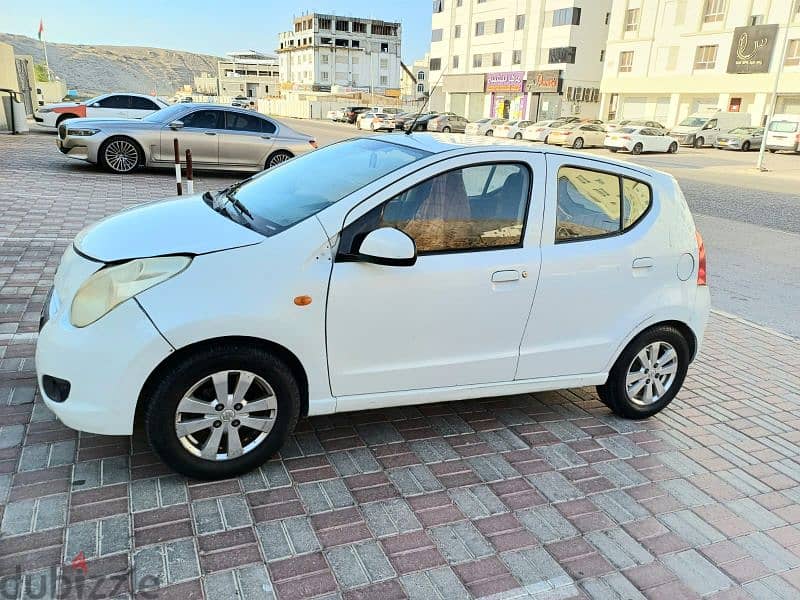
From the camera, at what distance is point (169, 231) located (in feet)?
10.8

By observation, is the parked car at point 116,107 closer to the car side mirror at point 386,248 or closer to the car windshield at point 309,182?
the car windshield at point 309,182

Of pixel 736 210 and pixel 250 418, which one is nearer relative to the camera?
pixel 250 418

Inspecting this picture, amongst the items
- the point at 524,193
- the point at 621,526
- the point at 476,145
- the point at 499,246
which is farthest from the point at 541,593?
the point at 476,145

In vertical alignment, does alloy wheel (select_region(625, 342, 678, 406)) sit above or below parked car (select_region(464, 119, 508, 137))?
above

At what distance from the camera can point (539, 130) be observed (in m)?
36.3

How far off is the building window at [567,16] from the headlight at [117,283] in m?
60.0

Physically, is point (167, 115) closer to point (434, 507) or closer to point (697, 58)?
point (434, 507)

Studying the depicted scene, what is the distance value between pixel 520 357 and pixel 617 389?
0.84m

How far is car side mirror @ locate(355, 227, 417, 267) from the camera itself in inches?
122

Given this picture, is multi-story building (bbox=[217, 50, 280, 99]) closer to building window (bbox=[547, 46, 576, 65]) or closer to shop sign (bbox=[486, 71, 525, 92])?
shop sign (bbox=[486, 71, 525, 92])

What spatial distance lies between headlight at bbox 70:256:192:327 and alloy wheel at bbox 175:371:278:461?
0.52m

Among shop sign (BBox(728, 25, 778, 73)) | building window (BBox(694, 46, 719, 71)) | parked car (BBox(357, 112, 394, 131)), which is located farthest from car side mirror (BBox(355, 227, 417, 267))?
building window (BBox(694, 46, 719, 71))

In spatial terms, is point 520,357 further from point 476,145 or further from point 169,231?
point 169,231

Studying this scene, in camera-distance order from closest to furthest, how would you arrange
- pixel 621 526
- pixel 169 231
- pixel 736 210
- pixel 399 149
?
pixel 621 526 < pixel 169 231 < pixel 399 149 < pixel 736 210
